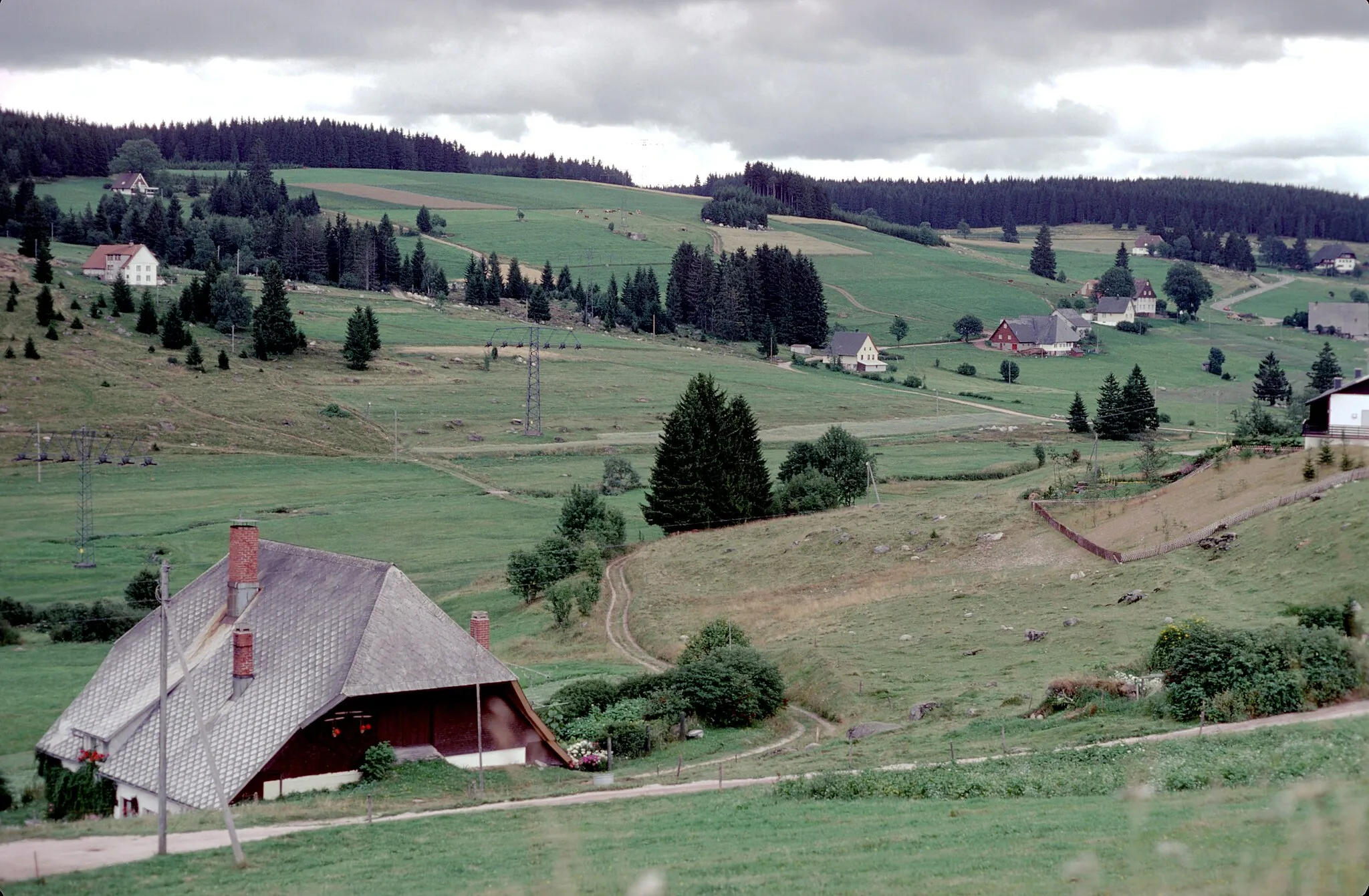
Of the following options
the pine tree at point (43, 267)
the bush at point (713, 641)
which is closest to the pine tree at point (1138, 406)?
the bush at point (713, 641)

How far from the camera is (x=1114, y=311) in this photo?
153 m

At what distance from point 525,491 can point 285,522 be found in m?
18.1

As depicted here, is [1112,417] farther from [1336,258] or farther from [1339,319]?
[1336,258]

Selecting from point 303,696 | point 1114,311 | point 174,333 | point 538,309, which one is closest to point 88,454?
point 174,333

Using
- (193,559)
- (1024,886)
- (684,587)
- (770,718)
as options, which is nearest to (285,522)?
(193,559)

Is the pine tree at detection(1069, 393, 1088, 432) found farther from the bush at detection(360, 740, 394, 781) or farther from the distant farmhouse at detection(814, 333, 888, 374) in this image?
the bush at detection(360, 740, 394, 781)

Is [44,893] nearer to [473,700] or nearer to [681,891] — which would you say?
[681,891]

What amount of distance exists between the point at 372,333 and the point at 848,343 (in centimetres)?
5752

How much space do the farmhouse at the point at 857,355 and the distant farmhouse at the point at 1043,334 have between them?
16.9 metres

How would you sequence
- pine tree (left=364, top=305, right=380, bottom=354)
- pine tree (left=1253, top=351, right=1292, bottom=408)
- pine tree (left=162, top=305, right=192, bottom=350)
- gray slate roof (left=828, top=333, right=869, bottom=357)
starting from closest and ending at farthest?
pine tree (left=1253, top=351, right=1292, bottom=408), pine tree (left=162, top=305, right=192, bottom=350), pine tree (left=364, top=305, right=380, bottom=354), gray slate roof (left=828, top=333, right=869, bottom=357)

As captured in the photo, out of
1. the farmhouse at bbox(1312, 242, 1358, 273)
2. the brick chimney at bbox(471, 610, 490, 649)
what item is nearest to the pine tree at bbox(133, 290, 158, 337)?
the brick chimney at bbox(471, 610, 490, 649)

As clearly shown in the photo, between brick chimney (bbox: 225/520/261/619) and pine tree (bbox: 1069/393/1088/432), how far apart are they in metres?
81.7

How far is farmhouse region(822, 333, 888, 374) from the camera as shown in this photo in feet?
507

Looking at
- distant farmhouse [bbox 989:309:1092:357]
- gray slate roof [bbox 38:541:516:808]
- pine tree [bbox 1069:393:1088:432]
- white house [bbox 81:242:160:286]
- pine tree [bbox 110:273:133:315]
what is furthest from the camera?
white house [bbox 81:242:160:286]
